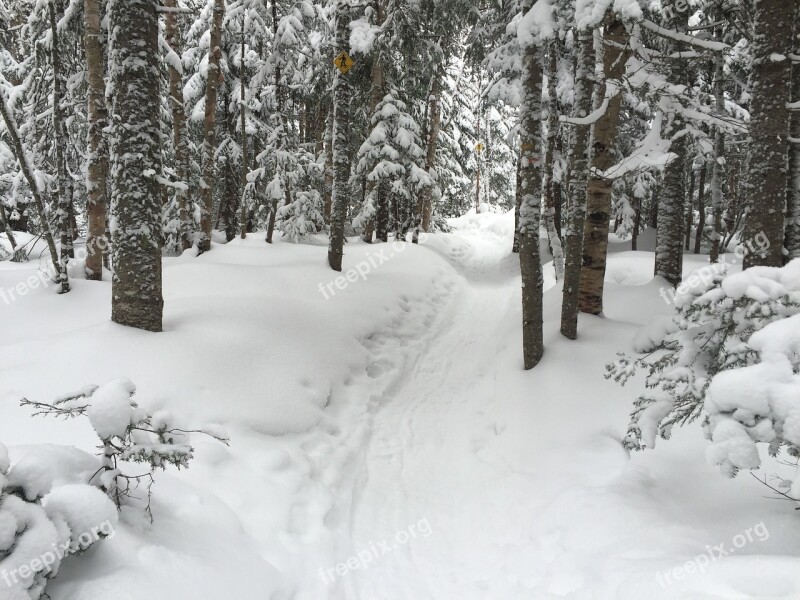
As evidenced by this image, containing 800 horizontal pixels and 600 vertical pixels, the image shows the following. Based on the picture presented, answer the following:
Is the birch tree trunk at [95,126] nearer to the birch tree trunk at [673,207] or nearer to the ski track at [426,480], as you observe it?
the ski track at [426,480]

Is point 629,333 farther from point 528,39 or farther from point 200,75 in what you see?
point 200,75

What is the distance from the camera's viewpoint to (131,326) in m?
6.47

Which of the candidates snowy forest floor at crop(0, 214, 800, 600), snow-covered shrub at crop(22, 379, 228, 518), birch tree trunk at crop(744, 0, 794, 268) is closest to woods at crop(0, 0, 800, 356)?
birch tree trunk at crop(744, 0, 794, 268)

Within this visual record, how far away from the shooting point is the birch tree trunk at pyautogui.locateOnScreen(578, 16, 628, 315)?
745 centimetres

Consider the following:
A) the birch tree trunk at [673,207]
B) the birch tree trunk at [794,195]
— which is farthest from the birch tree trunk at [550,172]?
the birch tree trunk at [794,195]

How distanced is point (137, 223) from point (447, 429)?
5.06 metres

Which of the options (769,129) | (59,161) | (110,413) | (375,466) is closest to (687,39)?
(769,129)

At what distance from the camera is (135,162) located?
6246mm

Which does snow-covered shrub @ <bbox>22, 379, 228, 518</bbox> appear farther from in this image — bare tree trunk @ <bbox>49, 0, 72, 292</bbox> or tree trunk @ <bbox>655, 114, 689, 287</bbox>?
tree trunk @ <bbox>655, 114, 689, 287</bbox>

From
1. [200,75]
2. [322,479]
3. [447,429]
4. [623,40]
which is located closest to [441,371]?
[447,429]

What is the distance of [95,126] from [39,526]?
8.88m

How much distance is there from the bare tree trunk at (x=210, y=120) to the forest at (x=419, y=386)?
0.20 metres

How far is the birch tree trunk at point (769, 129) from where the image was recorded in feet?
14.7

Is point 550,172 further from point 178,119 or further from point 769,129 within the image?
point 178,119
